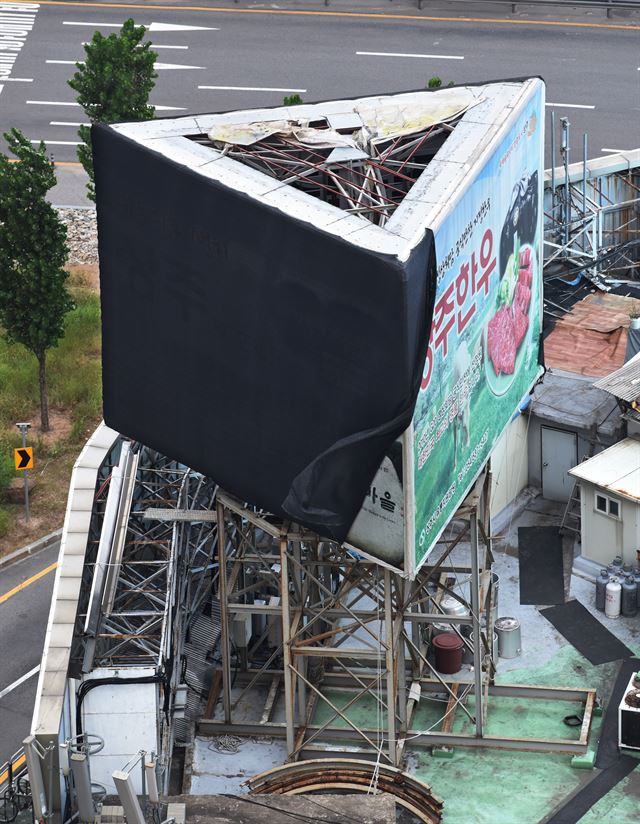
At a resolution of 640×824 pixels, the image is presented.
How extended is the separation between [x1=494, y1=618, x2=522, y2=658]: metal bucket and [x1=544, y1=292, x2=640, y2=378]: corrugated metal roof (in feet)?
34.2

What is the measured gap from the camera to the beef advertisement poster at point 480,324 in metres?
33.4

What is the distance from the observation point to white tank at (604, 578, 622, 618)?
141ft

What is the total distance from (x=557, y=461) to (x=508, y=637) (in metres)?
8.24

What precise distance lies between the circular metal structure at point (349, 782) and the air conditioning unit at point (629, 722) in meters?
4.84

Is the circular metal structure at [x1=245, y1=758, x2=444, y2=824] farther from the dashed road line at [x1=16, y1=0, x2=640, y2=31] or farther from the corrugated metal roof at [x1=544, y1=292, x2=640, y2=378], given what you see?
the dashed road line at [x1=16, y1=0, x2=640, y2=31]

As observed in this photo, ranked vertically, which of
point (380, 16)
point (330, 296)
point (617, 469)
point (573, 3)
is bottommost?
point (617, 469)

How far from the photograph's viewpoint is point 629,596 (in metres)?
43.3

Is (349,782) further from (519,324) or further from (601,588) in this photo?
(519,324)

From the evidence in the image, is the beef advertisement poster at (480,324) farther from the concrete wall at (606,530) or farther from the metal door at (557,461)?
the metal door at (557,461)

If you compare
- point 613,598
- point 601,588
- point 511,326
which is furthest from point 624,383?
point 511,326

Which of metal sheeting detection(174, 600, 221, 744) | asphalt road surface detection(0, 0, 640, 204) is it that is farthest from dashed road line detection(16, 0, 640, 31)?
metal sheeting detection(174, 600, 221, 744)

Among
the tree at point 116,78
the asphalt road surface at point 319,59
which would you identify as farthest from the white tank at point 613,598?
the asphalt road surface at point 319,59

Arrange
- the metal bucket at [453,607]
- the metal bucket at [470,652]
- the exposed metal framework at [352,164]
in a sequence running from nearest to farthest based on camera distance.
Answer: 1. the exposed metal framework at [352,164]
2. the metal bucket at [470,652]
3. the metal bucket at [453,607]

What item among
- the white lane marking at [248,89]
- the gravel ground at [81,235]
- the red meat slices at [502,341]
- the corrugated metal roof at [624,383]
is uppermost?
the white lane marking at [248,89]
